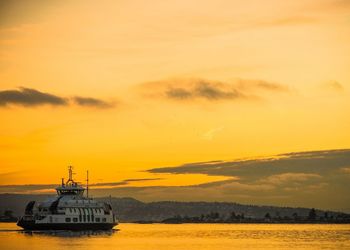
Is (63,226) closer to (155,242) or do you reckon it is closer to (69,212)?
(69,212)

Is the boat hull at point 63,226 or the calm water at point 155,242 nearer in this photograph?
the calm water at point 155,242

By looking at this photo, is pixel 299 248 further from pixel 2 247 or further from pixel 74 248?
pixel 2 247

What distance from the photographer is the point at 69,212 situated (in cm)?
12888

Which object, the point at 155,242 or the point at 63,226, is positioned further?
the point at 63,226

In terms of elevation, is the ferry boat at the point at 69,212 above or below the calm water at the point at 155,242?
above

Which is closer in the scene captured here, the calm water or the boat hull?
the calm water

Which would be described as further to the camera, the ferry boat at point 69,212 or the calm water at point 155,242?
the ferry boat at point 69,212

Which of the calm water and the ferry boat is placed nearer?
the calm water

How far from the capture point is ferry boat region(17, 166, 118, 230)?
128750 millimetres

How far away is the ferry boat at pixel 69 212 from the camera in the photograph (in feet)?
422

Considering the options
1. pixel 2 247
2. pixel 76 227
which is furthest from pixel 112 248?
pixel 76 227

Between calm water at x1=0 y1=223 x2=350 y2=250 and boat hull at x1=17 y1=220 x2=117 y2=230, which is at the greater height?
boat hull at x1=17 y1=220 x2=117 y2=230

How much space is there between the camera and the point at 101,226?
134 m

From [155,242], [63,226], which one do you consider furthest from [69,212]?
[155,242]
